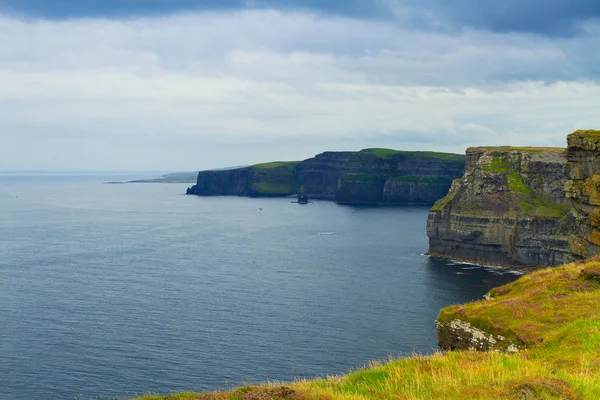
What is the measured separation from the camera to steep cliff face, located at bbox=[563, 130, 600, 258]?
216ft

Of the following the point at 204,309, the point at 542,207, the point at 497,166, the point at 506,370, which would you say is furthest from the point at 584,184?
the point at 497,166

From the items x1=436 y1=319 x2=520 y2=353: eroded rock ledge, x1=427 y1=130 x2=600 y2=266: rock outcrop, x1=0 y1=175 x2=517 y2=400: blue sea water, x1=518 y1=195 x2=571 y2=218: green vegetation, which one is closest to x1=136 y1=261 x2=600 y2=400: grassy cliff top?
x1=436 y1=319 x2=520 y2=353: eroded rock ledge

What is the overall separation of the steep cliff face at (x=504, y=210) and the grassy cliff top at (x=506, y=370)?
86.9 metres

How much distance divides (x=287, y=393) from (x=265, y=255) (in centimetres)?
12067

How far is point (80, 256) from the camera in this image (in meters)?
131

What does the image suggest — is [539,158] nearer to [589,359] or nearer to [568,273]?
[568,273]

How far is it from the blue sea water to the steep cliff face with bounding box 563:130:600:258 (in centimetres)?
2013

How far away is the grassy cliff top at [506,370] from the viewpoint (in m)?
18.6

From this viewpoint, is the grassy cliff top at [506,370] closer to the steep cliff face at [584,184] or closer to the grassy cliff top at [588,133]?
the steep cliff face at [584,184]

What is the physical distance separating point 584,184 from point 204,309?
5158cm

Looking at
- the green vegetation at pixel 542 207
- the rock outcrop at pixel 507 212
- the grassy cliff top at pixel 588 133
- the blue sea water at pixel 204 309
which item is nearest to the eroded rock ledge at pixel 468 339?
the blue sea water at pixel 204 309

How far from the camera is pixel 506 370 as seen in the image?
21547 millimetres

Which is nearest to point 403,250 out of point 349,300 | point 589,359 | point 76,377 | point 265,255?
point 265,255

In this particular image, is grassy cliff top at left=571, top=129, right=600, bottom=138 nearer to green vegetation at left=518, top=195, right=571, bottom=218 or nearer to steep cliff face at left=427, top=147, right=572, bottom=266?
steep cliff face at left=427, top=147, right=572, bottom=266
